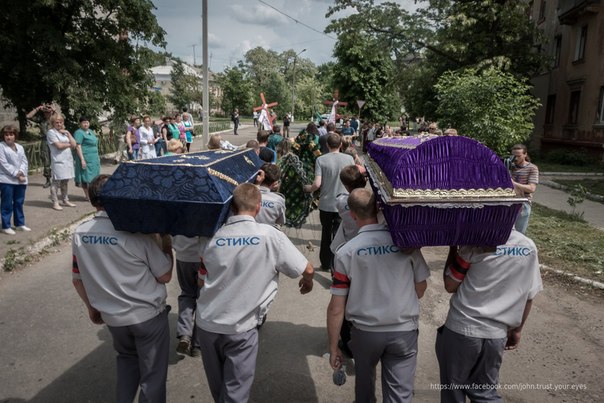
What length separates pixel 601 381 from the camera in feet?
13.2

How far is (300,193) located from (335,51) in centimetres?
3321

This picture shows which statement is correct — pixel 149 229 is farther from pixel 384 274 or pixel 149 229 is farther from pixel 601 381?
pixel 601 381

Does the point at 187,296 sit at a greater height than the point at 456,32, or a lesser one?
lesser

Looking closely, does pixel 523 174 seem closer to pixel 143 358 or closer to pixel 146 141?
pixel 143 358

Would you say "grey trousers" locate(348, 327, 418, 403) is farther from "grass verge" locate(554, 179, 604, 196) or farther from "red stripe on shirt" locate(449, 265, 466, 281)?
"grass verge" locate(554, 179, 604, 196)

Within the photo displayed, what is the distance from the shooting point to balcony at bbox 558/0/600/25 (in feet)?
61.5

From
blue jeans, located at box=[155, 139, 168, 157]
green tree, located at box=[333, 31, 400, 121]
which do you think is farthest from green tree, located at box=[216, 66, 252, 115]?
blue jeans, located at box=[155, 139, 168, 157]

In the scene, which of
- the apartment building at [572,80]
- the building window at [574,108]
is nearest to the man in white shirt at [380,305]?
the apartment building at [572,80]

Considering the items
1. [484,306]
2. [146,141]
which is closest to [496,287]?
[484,306]

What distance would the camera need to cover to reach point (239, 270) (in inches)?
109

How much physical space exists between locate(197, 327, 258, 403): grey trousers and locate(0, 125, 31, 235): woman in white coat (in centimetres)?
602

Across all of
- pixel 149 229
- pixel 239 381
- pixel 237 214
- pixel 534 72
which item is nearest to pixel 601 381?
pixel 239 381

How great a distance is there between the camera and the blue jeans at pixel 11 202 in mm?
7199

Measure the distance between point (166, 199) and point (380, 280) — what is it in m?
1.41
